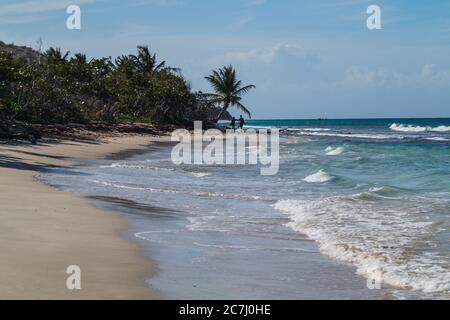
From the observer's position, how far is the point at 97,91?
52062mm

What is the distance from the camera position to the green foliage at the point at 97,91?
35438 mm

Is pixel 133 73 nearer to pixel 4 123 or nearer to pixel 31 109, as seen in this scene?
pixel 31 109

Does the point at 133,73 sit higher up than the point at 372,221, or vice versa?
the point at 133,73

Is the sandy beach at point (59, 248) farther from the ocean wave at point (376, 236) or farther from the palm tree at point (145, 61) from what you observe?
the palm tree at point (145, 61)

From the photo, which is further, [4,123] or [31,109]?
[31,109]

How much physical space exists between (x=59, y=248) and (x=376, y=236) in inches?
195

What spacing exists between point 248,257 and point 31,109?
30376 mm

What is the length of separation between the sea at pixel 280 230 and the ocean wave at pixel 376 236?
0.05 feet

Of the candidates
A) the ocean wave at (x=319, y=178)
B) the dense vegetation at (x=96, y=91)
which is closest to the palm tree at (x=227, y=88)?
the dense vegetation at (x=96, y=91)

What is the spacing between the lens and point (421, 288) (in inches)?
265

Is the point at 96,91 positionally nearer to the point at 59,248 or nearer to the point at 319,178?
the point at 319,178

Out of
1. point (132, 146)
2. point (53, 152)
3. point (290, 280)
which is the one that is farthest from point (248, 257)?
point (132, 146)

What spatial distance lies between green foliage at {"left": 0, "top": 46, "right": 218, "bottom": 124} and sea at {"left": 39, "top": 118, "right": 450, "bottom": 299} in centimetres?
1473

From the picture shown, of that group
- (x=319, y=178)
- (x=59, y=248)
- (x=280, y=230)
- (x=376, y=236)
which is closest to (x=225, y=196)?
(x=280, y=230)
